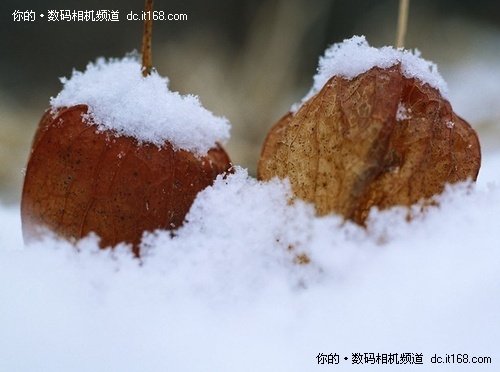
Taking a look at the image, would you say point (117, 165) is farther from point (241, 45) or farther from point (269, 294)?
point (241, 45)

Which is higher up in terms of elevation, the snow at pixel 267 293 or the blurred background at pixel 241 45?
the blurred background at pixel 241 45

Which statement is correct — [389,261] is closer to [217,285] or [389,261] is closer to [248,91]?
[217,285]

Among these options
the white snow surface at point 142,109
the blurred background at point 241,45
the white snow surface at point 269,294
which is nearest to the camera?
the white snow surface at point 269,294

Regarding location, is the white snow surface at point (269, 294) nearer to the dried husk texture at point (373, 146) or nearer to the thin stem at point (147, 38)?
the dried husk texture at point (373, 146)

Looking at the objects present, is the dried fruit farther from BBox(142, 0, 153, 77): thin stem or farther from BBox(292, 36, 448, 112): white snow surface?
BBox(292, 36, 448, 112): white snow surface

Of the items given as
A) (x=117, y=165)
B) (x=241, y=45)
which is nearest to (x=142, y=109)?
(x=117, y=165)

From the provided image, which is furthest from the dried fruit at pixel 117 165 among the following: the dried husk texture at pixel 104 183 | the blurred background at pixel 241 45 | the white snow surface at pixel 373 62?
the blurred background at pixel 241 45

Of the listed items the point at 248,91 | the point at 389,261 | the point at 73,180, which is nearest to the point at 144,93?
the point at 73,180
